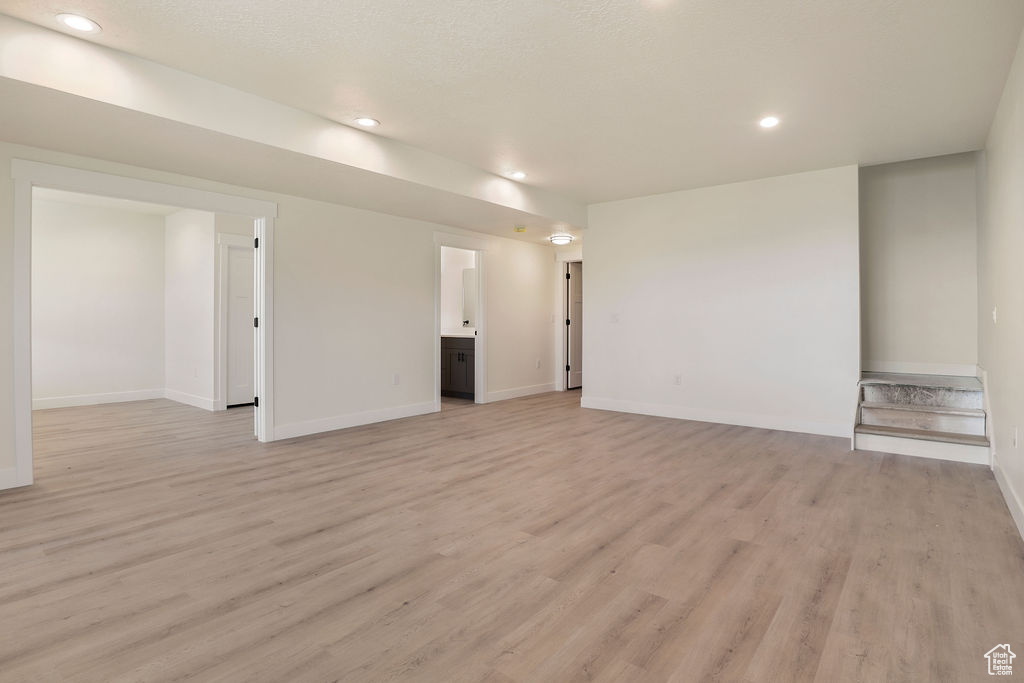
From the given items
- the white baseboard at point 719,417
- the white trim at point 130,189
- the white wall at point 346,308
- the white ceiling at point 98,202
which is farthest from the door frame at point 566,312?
the white ceiling at point 98,202

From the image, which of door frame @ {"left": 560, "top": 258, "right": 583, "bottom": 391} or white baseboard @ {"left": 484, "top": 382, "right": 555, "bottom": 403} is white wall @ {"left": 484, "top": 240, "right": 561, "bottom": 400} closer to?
white baseboard @ {"left": 484, "top": 382, "right": 555, "bottom": 403}

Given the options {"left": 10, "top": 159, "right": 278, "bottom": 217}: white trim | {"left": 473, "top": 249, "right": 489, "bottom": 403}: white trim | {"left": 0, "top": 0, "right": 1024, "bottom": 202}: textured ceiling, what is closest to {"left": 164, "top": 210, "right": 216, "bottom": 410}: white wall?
{"left": 10, "top": 159, "right": 278, "bottom": 217}: white trim

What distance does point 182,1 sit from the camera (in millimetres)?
2469

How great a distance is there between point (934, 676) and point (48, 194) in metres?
9.09

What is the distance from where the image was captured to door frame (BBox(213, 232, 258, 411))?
6750 mm

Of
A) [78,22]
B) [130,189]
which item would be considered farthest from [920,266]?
[130,189]

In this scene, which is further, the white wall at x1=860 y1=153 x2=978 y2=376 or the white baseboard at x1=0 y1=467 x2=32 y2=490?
the white wall at x1=860 y1=153 x2=978 y2=376

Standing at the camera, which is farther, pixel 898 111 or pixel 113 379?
pixel 113 379

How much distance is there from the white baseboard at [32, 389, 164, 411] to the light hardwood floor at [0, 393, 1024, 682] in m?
3.27

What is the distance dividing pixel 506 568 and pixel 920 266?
219 inches

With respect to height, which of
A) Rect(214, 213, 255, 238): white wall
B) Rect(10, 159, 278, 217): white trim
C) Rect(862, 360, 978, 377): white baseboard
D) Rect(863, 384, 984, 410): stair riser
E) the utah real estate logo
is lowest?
the utah real estate logo

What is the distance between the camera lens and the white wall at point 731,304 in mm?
5160

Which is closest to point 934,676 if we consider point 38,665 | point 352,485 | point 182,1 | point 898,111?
point 38,665

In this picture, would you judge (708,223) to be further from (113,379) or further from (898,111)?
(113,379)
